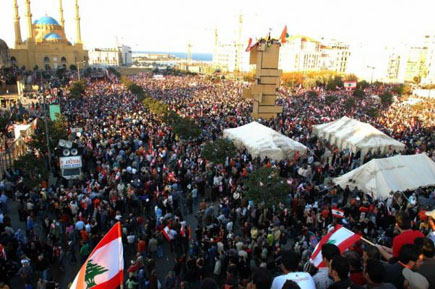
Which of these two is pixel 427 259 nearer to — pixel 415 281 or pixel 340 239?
pixel 415 281

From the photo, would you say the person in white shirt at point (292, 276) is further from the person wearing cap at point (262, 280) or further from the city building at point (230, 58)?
the city building at point (230, 58)

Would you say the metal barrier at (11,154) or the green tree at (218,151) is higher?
the green tree at (218,151)

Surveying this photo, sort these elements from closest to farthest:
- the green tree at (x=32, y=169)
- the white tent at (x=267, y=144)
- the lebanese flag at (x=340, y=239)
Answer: the lebanese flag at (x=340, y=239)
the green tree at (x=32, y=169)
the white tent at (x=267, y=144)

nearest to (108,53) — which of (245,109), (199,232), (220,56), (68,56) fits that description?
(220,56)

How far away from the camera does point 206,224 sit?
1029 centimetres

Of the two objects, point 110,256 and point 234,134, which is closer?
point 110,256

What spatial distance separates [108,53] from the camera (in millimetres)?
132000

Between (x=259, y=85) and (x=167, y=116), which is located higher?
(x=259, y=85)

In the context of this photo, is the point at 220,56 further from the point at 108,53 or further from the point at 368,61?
the point at 368,61

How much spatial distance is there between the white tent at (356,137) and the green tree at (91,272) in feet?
54.1

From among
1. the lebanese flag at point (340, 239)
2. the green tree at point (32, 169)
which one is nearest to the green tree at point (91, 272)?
the lebanese flag at point (340, 239)

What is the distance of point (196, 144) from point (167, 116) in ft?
15.8

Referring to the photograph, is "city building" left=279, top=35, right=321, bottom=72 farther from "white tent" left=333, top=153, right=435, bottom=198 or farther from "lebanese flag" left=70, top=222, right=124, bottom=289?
"lebanese flag" left=70, top=222, right=124, bottom=289

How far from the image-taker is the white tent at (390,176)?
1300 centimetres
